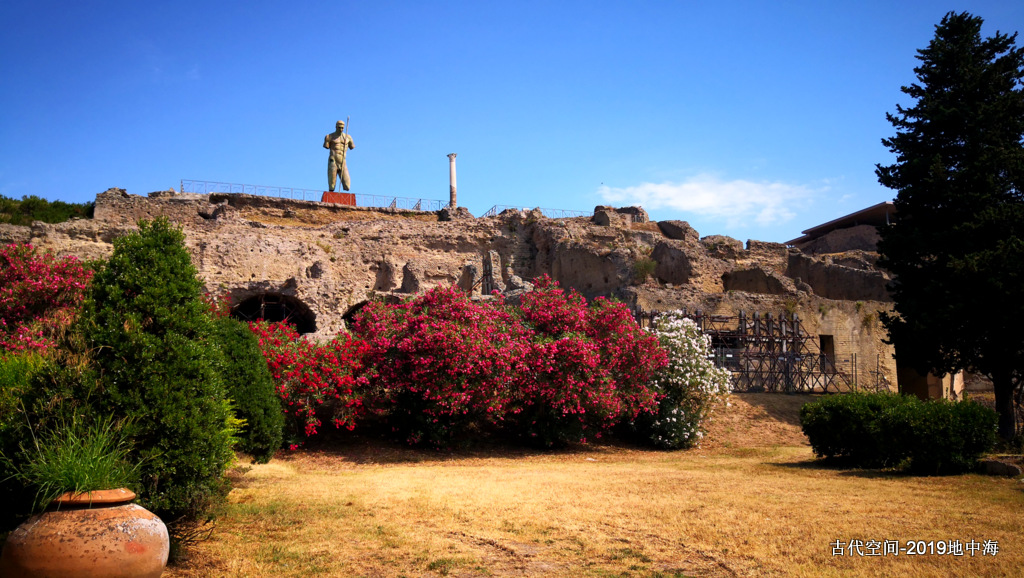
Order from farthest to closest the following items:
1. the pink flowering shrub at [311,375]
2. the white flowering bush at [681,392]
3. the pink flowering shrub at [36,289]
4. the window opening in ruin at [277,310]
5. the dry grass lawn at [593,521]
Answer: the window opening in ruin at [277,310] < the white flowering bush at [681,392] < the pink flowering shrub at [311,375] < the pink flowering shrub at [36,289] < the dry grass lawn at [593,521]

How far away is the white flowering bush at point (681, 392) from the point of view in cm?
1606

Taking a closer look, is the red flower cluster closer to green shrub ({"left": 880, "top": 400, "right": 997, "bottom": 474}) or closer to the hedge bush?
the hedge bush

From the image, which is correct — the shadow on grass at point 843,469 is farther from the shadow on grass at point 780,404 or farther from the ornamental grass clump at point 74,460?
the ornamental grass clump at point 74,460

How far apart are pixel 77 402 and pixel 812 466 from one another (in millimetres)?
11052

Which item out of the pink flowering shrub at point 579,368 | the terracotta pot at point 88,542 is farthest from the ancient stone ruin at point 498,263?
the terracotta pot at point 88,542

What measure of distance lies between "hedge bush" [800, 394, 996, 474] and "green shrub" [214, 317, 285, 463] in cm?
903

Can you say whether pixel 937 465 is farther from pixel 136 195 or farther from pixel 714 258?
pixel 136 195

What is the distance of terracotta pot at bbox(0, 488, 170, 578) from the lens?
4629 millimetres

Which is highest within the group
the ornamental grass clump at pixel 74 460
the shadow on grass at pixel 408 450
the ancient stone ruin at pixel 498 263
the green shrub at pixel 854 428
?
the ancient stone ruin at pixel 498 263

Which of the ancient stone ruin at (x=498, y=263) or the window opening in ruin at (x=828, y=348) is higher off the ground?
the ancient stone ruin at (x=498, y=263)

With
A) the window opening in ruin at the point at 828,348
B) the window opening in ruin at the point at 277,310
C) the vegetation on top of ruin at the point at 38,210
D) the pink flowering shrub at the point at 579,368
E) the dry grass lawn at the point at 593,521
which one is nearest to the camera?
the dry grass lawn at the point at 593,521

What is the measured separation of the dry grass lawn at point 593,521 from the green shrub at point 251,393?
41 centimetres

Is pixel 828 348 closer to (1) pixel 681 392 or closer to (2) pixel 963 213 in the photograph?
(2) pixel 963 213

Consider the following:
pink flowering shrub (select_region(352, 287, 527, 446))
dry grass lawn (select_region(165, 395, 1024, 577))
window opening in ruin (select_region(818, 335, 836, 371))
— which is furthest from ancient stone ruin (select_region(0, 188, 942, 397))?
dry grass lawn (select_region(165, 395, 1024, 577))
